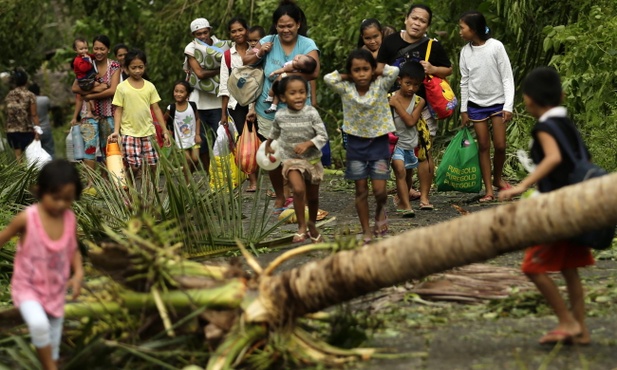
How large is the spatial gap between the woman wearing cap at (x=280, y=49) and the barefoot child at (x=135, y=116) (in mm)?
1636

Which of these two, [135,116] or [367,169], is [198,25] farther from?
[367,169]

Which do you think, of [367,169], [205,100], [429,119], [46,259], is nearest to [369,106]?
[367,169]

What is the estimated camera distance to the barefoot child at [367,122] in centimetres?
890

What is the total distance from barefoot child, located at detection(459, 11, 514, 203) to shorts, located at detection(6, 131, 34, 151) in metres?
7.71

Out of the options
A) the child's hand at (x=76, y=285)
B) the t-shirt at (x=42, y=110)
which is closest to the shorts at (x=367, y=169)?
the child's hand at (x=76, y=285)

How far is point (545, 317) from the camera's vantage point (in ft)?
21.0

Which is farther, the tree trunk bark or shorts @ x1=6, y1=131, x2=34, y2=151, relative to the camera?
shorts @ x1=6, y1=131, x2=34, y2=151

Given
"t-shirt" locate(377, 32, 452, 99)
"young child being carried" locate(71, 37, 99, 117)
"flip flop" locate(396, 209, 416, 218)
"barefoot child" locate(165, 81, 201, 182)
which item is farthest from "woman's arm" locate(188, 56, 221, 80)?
"flip flop" locate(396, 209, 416, 218)

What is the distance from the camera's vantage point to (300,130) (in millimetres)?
8938

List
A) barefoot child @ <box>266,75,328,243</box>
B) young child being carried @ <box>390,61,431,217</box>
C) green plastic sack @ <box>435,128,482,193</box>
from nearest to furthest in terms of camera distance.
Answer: barefoot child @ <box>266,75,328,243</box>
young child being carried @ <box>390,61,431,217</box>
green plastic sack @ <box>435,128,482,193</box>

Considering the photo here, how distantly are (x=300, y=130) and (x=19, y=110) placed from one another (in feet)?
28.0

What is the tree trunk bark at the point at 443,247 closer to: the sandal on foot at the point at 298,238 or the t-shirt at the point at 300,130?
the sandal on foot at the point at 298,238

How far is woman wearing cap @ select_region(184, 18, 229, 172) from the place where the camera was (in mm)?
13289

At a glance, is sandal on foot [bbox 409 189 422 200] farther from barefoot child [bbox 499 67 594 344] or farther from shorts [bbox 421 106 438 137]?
barefoot child [bbox 499 67 594 344]
